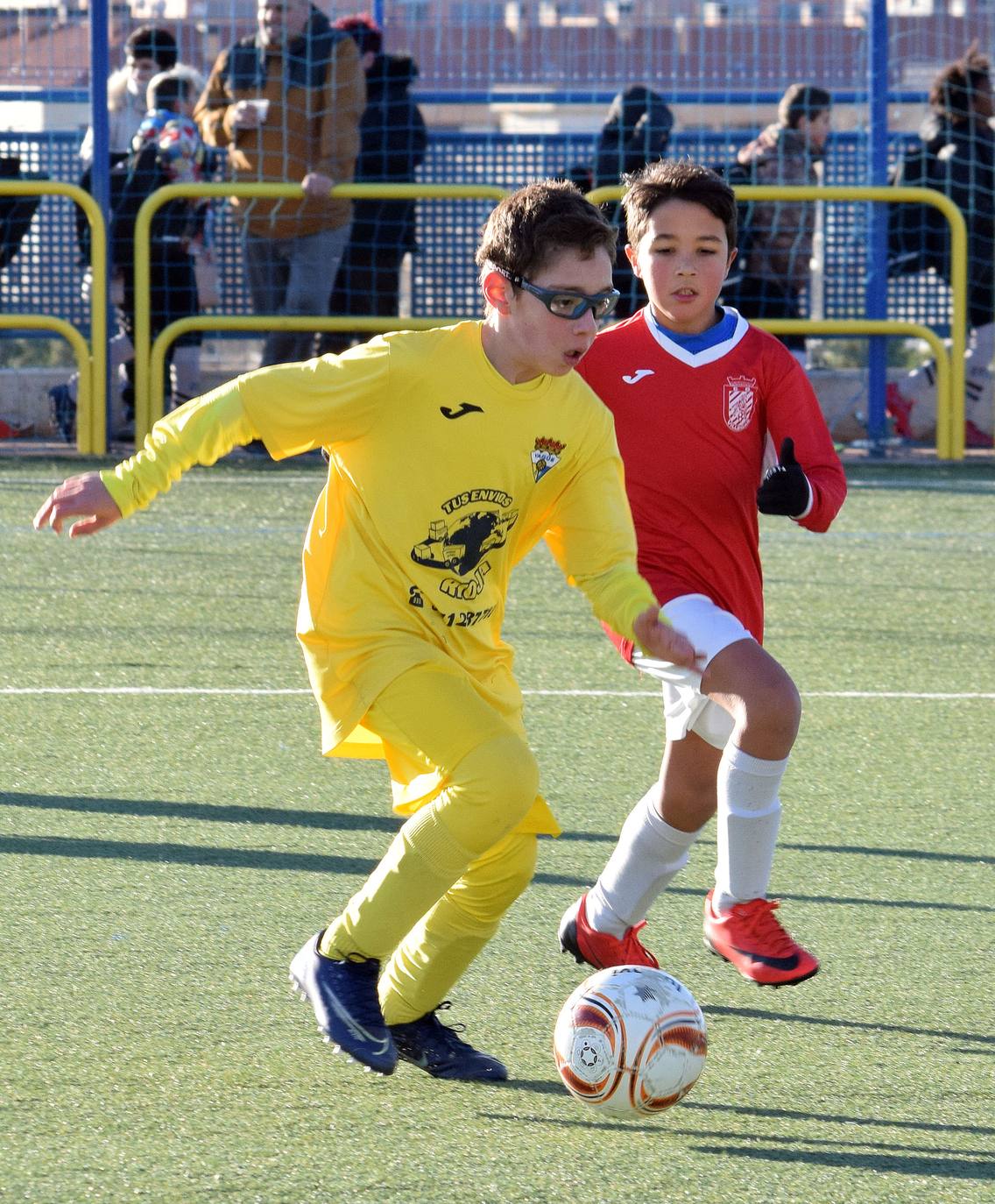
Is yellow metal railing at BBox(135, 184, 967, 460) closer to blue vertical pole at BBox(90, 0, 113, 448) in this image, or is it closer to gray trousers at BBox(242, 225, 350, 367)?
gray trousers at BBox(242, 225, 350, 367)

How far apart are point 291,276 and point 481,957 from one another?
23.4 ft

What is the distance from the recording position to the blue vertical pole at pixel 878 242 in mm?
10641

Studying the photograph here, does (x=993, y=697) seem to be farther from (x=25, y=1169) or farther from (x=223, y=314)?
(x=223, y=314)

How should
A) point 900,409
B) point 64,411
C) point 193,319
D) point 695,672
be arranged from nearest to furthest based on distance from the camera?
point 695,672 → point 193,319 → point 64,411 → point 900,409

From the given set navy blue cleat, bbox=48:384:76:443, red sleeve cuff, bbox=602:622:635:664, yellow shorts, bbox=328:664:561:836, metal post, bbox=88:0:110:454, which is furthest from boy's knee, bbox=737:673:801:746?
navy blue cleat, bbox=48:384:76:443

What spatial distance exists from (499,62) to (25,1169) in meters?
10.1

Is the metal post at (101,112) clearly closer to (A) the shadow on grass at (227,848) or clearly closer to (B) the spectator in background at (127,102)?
(B) the spectator in background at (127,102)

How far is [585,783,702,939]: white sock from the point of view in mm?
3555

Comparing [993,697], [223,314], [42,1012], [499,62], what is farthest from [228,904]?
[499,62]

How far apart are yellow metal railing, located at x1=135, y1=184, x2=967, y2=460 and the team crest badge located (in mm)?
6630

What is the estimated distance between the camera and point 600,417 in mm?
3311

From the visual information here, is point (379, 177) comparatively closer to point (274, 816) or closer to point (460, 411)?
point (274, 816)

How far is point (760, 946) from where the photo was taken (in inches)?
133

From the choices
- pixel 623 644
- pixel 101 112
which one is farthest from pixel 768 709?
pixel 101 112
